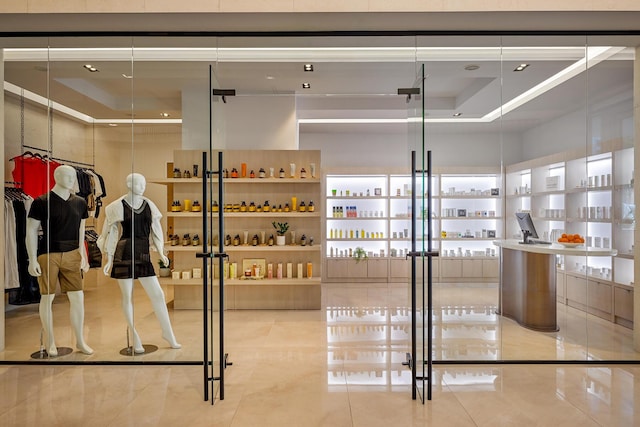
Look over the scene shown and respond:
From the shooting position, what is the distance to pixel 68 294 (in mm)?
3572

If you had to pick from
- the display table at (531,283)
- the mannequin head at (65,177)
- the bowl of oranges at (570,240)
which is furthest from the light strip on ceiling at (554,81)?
the mannequin head at (65,177)

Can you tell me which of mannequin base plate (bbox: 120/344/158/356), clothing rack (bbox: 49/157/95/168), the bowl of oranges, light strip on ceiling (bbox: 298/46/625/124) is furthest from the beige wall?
mannequin base plate (bbox: 120/344/158/356)

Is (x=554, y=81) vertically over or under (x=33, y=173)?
over

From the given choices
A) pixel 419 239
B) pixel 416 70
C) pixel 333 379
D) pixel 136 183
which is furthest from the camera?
pixel 136 183

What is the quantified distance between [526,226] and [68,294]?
14.6 ft

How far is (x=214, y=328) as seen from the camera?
280 cm

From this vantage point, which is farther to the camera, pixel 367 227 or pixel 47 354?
pixel 367 227

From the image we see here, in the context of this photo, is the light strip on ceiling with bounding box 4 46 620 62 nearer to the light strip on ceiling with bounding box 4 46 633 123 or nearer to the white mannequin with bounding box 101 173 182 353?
the light strip on ceiling with bounding box 4 46 633 123

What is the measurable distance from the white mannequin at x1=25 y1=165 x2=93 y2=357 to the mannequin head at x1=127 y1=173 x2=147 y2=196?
1.77 ft

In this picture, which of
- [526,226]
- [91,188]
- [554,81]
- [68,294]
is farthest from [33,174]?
[554,81]

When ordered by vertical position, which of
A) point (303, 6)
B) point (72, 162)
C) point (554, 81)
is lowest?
point (72, 162)

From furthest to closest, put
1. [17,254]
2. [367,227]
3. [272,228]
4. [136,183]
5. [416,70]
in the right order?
[367,227] → [272,228] → [17,254] → [136,183] → [416,70]

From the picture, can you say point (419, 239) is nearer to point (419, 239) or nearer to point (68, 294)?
point (419, 239)

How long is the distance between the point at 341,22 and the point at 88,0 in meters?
2.15
